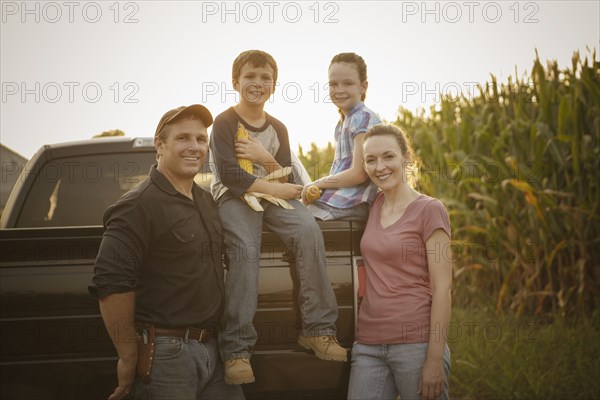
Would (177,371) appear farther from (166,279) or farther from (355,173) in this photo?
(355,173)

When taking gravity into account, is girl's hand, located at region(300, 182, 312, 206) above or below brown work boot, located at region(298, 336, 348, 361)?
above

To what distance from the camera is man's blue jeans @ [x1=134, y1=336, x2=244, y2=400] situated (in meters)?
2.86

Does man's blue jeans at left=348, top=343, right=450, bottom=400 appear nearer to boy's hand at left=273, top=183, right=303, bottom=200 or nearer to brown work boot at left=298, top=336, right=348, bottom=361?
brown work boot at left=298, top=336, right=348, bottom=361

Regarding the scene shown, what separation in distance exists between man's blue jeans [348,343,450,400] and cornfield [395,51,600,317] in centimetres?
369

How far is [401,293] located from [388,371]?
15.0 inches

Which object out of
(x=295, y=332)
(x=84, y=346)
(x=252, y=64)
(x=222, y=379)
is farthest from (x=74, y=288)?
(x=252, y=64)

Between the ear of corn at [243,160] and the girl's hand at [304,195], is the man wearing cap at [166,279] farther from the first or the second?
the girl's hand at [304,195]

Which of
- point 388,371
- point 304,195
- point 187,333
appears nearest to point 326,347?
point 388,371

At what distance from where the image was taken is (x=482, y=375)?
→ 5.24 meters

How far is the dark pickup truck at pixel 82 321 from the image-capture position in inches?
125

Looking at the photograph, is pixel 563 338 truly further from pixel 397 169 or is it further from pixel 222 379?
pixel 222 379

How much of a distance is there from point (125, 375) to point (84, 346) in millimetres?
496

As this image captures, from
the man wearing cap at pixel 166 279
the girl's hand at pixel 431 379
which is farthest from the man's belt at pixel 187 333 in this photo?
the girl's hand at pixel 431 379

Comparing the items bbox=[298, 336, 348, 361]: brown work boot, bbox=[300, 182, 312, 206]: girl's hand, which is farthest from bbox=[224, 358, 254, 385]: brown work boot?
bbox=[300, 182, 312, 206]: girl's hand
